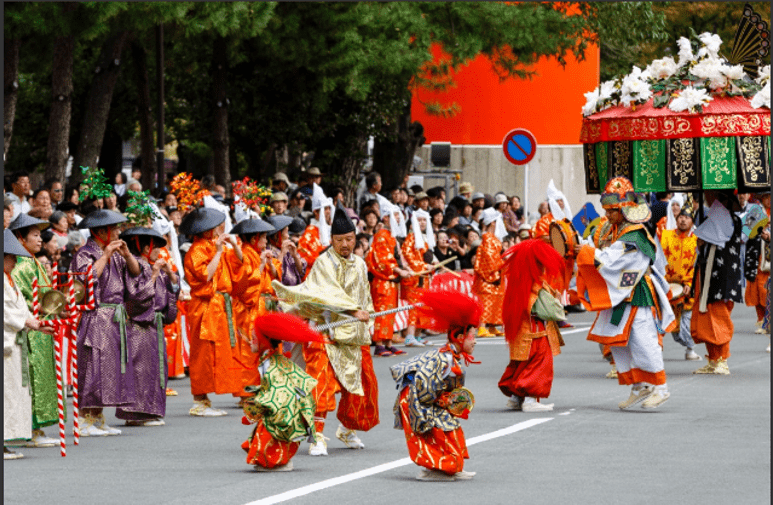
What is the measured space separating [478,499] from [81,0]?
1157cm

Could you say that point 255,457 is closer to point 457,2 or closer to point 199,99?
point 457,2

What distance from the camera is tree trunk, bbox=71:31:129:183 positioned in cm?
2216

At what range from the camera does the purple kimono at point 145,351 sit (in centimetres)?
1141

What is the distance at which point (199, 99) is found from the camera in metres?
28.8

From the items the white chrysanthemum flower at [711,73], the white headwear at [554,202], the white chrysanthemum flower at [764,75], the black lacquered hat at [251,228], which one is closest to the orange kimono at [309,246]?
the white headwear at [554,202]

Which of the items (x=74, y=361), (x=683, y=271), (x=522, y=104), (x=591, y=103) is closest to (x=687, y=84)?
(x=591, y=103)

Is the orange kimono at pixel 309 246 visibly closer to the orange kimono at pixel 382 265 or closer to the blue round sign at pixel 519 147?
the orange kimono at pixel 382 265

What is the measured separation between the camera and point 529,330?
39.9ft

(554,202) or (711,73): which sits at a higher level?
(711,73)

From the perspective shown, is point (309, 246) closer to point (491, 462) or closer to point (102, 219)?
point (102, 219)

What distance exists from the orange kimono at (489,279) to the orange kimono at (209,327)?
24.2ft

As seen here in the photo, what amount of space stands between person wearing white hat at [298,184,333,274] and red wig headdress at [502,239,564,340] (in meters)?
4.16

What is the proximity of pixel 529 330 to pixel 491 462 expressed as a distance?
294 cm

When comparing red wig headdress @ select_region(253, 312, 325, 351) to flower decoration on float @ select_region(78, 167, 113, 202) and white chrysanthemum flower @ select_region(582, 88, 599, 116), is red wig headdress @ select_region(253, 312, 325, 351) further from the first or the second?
white chrysanthemum flower @ select_region(582, 88, 599, 116)
